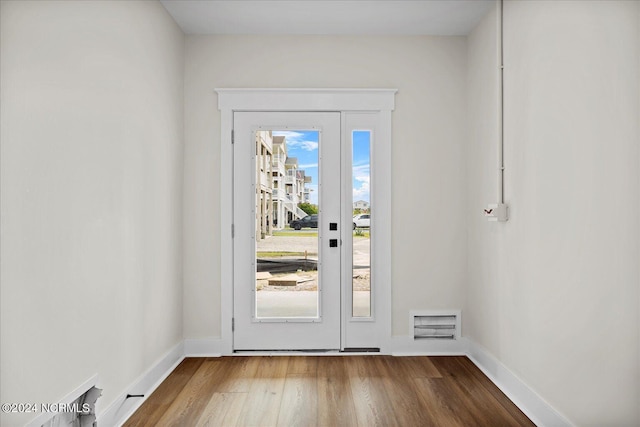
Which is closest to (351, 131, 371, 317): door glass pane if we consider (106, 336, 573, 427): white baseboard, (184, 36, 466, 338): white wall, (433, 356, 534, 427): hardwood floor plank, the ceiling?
(184, 36, 466, 338): white wall

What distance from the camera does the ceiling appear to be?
320cm

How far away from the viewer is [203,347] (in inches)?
146

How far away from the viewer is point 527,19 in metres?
2.74

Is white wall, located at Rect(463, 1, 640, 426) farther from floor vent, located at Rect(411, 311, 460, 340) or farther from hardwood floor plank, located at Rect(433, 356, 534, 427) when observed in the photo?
floor vent, located at Rect(411, 311, 460, 340)

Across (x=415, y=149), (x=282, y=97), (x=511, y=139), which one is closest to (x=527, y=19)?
(x=511, y=139)

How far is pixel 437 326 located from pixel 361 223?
3.58 ft

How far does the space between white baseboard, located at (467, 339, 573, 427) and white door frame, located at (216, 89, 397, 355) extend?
2.47 ft

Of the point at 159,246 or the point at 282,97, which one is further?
the point at 282,97

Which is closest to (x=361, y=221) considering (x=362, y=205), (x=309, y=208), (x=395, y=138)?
(x=362, y=205)

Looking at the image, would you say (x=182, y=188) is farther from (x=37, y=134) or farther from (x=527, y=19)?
(x=527, y=19)

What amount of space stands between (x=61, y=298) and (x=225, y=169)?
190 centimetres

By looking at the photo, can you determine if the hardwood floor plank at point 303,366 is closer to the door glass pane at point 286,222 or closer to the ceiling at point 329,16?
the door glass pane at point 286,222

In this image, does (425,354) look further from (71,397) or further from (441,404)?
(71,397)

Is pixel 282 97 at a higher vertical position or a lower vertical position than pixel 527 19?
lower
